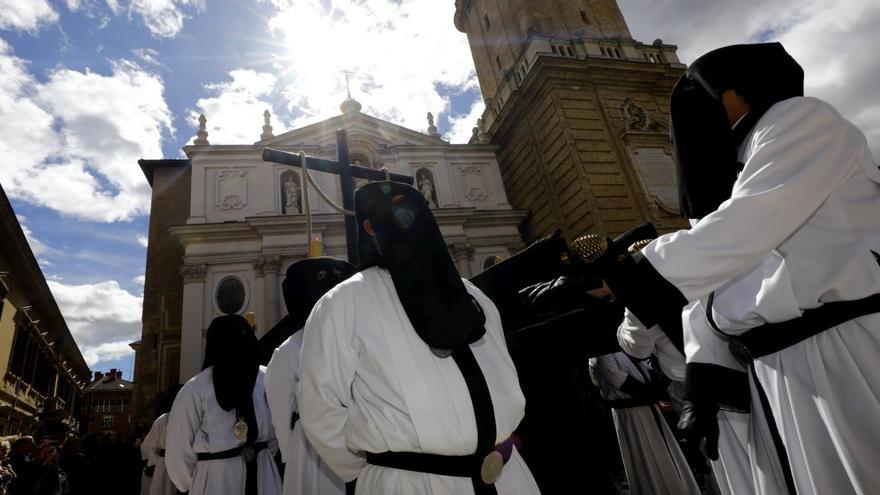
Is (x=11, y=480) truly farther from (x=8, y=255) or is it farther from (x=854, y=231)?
(x=8, y=255)

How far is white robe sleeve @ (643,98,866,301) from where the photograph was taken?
1498mm

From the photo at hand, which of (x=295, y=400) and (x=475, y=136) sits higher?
(x=475, y=136)

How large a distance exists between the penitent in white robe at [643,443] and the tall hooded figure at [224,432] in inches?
140

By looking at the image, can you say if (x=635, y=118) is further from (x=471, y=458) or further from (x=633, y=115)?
(x=471, y=458)

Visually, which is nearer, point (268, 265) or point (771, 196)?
point (771, 196)

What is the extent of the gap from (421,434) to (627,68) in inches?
716

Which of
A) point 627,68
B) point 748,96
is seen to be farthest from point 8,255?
point 627,68

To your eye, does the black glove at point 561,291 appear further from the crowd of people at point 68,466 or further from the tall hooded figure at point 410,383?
the crowd of people at point 68,466

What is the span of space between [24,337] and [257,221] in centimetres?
1193

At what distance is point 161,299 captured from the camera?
17.6 meters

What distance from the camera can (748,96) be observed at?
73.0 inches

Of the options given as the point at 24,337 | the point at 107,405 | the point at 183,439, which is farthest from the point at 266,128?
the point at 107,405

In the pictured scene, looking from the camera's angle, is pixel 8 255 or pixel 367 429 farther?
pixel 8 255

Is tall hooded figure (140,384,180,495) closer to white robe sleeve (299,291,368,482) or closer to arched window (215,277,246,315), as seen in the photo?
white robe sleeve (299,291,368,482)
